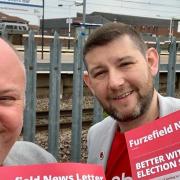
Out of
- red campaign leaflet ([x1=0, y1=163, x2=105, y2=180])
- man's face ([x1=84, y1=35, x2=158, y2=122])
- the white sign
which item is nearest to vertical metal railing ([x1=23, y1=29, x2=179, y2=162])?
man's face ([x1=84, y1=35, x2=158, y2=122])

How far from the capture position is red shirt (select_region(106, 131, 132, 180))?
2.00m

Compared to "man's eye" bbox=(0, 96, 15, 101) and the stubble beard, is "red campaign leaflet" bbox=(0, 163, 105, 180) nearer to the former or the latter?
"man's eye" bbox=(0, 96, 15, 101)

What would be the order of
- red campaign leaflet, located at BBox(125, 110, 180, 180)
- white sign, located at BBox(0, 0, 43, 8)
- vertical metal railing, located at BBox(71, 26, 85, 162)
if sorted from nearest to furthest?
red campaign leaflet, located at BBox(125, 110, 180, 180), vertical metal railing, located at BBox(71, 26, 85, 162), white sign, located at BBox(0, 0, 43, 8)

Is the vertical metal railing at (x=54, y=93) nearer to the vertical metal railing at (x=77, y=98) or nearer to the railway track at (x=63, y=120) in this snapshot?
the vertical metal railing at (x=77, y=98)

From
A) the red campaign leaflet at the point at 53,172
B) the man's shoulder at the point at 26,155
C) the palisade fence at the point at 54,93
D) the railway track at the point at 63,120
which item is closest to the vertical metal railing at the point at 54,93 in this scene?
the palisade fence at the point at 54,93

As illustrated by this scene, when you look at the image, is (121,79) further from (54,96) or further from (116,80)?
(54,96)

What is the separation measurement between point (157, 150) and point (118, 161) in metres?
0.67

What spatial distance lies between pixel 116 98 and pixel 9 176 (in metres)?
0.91

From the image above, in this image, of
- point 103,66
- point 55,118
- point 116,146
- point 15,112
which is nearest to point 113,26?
point 103,66

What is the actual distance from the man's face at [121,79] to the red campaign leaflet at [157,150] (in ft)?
1.73

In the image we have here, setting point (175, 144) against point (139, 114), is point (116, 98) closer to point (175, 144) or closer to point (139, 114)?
point (139, 114)

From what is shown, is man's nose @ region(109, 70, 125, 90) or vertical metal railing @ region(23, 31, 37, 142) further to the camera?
vertical metal railing @ region(23, 31, 37, 142)

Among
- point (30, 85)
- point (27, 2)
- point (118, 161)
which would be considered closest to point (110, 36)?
point (118, 161)

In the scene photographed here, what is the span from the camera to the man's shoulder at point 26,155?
174 centimetres
